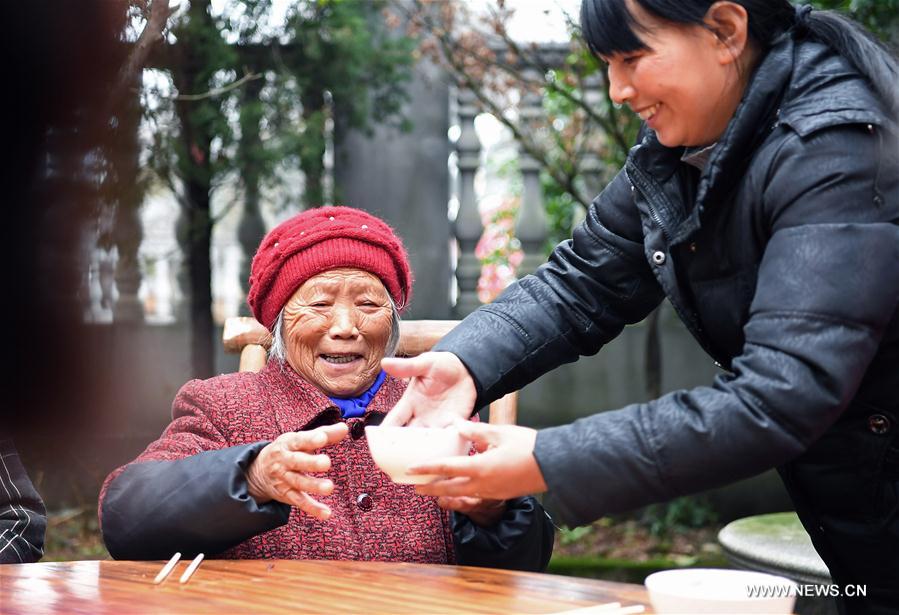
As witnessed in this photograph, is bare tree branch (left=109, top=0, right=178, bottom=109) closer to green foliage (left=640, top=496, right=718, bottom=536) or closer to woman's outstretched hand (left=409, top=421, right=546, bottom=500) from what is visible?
woman's outstretched hand (left=409, top=421, right=546, bottom=500)

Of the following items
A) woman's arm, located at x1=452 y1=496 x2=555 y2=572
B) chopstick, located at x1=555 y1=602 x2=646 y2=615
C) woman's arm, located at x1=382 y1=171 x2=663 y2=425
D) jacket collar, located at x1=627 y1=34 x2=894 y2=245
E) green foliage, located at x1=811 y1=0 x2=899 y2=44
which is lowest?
woman's arm, located at x1=452 y1=496 x2=555 y2=572

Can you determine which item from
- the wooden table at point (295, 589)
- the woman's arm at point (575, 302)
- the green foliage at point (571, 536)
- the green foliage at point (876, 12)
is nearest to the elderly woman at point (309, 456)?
the wooden table at point (295, 589)

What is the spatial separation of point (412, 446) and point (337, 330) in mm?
809

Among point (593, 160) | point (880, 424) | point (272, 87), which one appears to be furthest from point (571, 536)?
point (880, 424)

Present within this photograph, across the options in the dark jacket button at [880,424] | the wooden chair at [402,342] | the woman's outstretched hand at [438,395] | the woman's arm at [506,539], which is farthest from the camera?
the wooden chair at [402,342]

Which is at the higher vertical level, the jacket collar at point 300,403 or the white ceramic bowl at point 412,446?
the white ceramic bowl at point 412,446

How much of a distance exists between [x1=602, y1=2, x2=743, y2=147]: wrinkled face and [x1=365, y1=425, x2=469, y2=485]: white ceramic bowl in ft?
1.90

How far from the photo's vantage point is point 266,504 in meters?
1.87

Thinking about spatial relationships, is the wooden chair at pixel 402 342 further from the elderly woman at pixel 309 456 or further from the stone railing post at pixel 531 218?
the stone railing post at pixel 531 218

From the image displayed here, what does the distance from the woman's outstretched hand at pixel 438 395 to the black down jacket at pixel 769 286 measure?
0.38 meters

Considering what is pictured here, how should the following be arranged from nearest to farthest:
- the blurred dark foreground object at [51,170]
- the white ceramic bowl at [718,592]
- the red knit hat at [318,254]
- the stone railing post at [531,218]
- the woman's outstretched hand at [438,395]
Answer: the blurred dark foreground object at [51,170] < the white ceramic bowl at [718,592] < the woman's outstretched hand at [438,395] < the red knit hat at [318,254] < the stone railing post at [531,218]

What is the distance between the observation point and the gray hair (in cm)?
239

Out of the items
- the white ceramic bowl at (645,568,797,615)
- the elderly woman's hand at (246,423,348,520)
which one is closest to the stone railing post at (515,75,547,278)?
the elderly woman's hand at (246,423,348,520)

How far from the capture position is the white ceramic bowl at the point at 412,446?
4.98 ft
